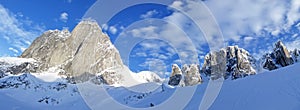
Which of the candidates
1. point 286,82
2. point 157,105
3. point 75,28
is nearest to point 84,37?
point 75,28

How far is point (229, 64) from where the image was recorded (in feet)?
226

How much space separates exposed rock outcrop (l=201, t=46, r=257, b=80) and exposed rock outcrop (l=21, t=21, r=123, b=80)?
4619 centimetres

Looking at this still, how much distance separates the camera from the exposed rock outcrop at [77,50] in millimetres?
112312

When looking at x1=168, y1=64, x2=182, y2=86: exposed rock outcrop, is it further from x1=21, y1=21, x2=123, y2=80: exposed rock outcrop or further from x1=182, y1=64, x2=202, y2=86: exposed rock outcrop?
x1=21, y1=21, x2=123, y2=80: exposed rock outcrop

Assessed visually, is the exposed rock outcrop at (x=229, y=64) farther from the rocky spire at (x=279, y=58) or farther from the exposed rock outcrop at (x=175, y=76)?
the rocky spire at (x=279, y=58)

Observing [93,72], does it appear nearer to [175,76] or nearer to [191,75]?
[175,76]

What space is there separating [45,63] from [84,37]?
20.6m

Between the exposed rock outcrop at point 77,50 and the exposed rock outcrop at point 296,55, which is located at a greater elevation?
the exposed rock outcrop at point 77,50

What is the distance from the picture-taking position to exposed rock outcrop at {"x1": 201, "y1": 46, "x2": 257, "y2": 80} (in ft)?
213

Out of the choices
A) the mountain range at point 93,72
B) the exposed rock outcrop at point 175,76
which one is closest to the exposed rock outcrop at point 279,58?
the mountain range at point 93,72

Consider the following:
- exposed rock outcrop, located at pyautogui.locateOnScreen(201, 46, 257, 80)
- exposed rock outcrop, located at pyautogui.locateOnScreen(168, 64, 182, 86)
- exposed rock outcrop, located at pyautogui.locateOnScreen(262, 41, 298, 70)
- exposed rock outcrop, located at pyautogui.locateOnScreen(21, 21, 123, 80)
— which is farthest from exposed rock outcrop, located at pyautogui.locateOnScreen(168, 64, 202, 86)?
exposed rock outcrop, located at pyautogui.locateOnScreen(21, 21, 123, 80)

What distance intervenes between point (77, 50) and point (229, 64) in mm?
72988

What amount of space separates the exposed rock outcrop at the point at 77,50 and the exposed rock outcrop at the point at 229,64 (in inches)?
1818

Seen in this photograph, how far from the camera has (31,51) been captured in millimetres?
122438
